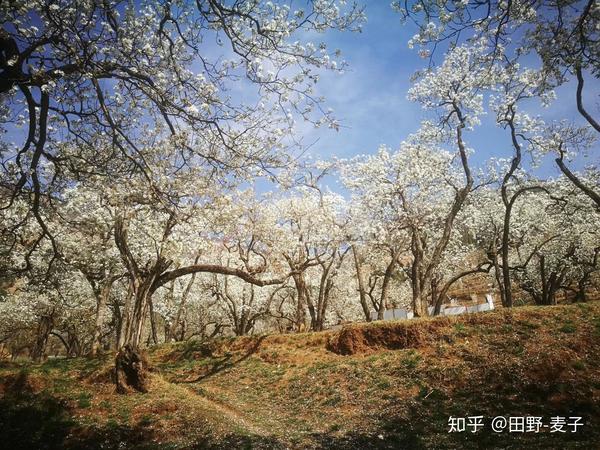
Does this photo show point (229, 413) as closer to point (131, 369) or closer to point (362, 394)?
point (131, 369)

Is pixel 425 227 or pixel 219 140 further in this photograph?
pixel 425 227

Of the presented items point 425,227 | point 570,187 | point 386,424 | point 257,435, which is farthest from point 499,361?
point 570,187

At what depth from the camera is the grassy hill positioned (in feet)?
31.4

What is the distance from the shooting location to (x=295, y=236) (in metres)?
27.4

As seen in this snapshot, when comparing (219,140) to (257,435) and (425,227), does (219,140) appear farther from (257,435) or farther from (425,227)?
(425,227)

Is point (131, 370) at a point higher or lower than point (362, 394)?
higher

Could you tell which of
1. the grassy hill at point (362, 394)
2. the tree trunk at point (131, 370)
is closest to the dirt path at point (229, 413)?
the grassy hill at point (362, 394)

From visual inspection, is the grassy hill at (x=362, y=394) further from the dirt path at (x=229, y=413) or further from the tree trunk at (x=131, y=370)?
the tree trunk at (x=131, y=370)

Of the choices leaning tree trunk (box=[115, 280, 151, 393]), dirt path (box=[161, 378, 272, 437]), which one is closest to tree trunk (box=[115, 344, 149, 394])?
leaning tree trunk (box=[115, 280, 151, 393])

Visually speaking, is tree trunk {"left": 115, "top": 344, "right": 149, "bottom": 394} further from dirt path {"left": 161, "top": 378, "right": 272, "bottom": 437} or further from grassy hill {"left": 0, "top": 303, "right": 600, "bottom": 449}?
dirt path {"left": 161, "top": 378, "right": 272, "bottom": 437}

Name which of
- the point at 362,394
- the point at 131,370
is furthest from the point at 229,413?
the point at 362,394

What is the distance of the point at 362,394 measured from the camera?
13211mm

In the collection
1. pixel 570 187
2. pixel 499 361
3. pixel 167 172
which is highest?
pixel 570 187

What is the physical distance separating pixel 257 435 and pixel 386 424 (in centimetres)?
377
